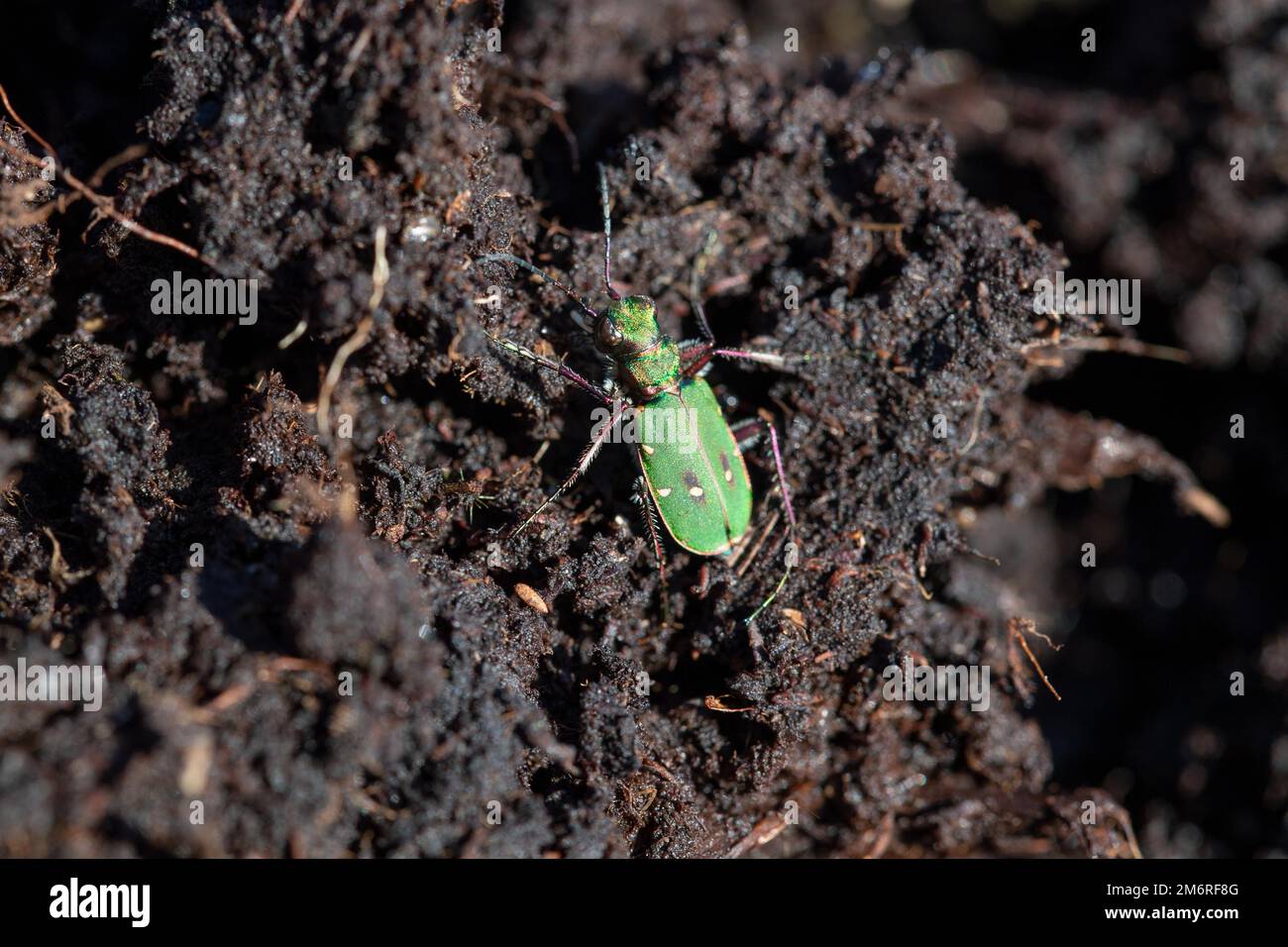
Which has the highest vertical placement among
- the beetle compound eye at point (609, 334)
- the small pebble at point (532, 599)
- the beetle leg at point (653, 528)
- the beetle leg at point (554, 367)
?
the beetle compound eye at point (609, 334)

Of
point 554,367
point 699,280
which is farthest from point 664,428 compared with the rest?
point 699,280

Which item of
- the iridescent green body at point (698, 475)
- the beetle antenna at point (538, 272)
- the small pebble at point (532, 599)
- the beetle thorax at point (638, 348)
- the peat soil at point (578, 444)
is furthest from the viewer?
the beetle thorax at point (638, 348)

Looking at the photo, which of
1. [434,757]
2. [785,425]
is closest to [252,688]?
[434,757]

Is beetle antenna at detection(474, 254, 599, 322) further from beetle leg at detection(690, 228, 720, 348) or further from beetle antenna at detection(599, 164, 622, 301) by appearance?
beetle leg at detection(690, 228, 720, 348)

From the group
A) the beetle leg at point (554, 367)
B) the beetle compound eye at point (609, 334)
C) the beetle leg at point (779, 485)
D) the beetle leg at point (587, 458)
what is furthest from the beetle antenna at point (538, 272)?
the beetle leg at point (779, 485)

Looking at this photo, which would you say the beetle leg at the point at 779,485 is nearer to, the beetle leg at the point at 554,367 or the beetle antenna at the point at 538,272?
the beetle leg at the point at 554,367

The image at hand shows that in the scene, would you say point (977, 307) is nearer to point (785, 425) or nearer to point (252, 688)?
point (785, 425)
